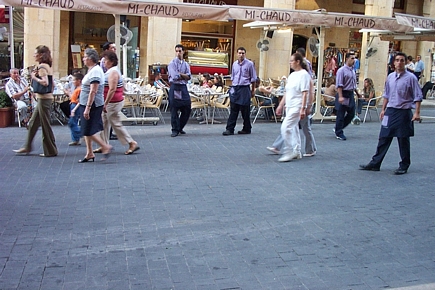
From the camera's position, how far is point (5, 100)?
39.7 feet

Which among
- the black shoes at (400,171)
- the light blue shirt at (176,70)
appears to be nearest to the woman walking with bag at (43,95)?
the light blue shirt at (176,70)

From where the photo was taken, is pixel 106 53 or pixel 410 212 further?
pixel 106 53

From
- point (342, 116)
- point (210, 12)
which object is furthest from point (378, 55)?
point (210, 12)

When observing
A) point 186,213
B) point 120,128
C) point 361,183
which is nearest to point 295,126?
point 361,183

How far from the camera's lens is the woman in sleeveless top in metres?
8.80

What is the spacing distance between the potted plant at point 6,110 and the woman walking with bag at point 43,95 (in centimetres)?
327

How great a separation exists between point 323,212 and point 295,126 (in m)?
3.04

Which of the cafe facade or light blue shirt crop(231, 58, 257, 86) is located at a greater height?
the cafe facade

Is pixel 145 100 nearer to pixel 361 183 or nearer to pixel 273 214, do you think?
pixel 361 183

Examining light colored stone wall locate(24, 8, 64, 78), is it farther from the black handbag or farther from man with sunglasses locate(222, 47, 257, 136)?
the black handbag

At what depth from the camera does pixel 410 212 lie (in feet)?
21.3

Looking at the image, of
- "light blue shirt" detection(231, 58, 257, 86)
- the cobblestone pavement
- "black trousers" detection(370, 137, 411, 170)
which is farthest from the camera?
"light blue shirt" detection(231, 58, 257, 86)

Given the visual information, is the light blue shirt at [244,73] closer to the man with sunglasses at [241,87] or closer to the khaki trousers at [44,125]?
the man with sunglasses at [241,87]

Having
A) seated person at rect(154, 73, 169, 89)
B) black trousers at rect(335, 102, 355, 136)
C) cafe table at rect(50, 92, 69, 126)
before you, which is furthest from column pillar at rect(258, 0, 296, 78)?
cafe table at rect(50, 92, 69, 126)
